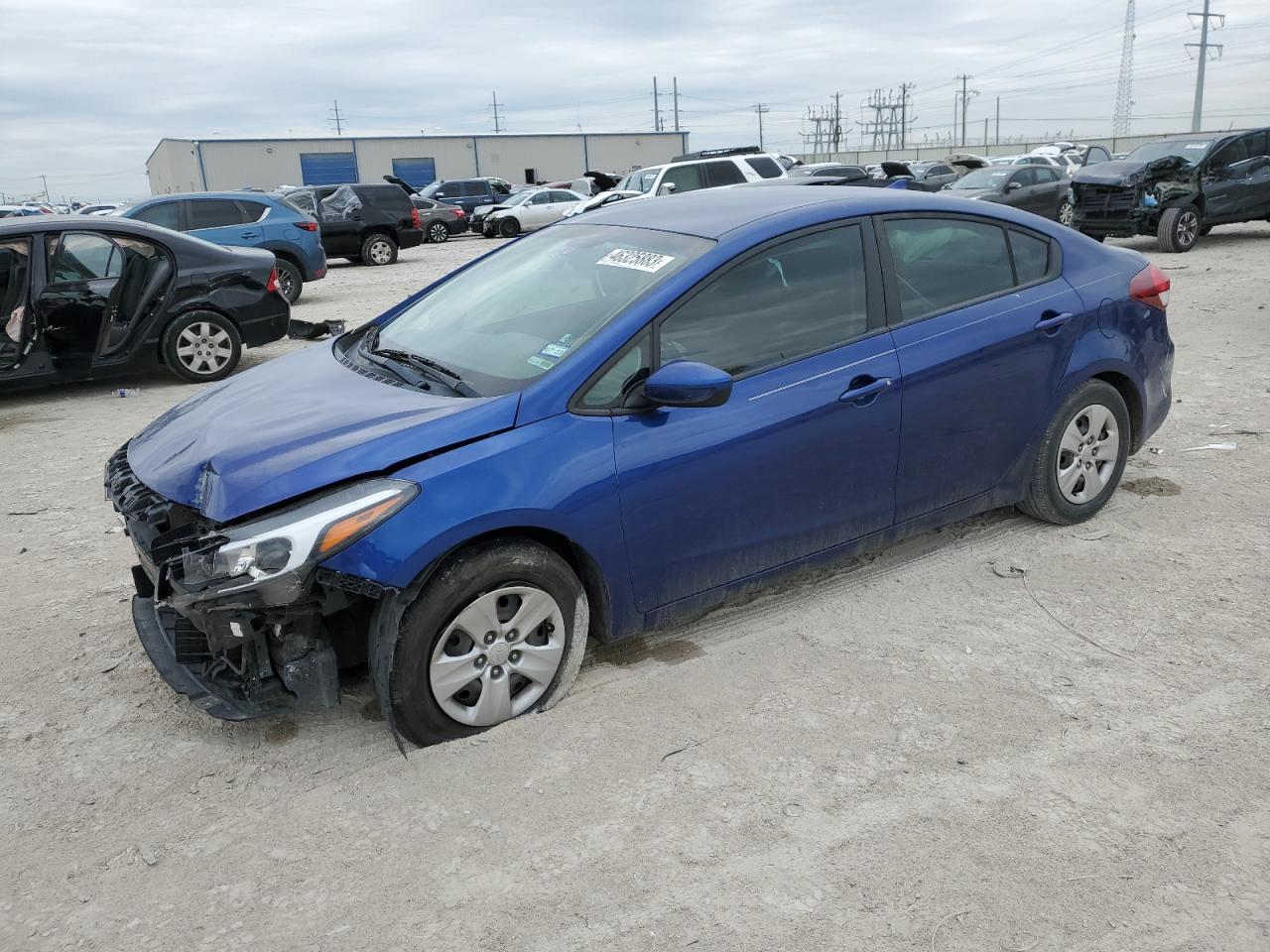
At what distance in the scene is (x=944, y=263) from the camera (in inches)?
165

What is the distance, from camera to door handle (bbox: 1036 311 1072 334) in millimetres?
4336

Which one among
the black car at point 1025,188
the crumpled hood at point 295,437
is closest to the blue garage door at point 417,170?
the black car at point 1025,188

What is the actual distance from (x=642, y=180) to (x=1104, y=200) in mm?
9000

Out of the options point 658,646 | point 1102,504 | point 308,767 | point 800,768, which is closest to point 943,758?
point 800,768

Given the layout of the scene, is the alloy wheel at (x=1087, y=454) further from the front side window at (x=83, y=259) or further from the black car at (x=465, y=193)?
the black car at (x=465, y=193)

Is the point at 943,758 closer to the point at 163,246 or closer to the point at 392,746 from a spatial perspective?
the point at 392,746

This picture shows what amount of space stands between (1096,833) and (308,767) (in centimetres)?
229

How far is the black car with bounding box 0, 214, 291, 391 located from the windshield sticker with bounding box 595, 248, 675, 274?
6.07 metres

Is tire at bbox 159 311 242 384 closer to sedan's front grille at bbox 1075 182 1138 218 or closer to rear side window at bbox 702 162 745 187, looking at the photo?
rear side window at bbox 702 162 745 187

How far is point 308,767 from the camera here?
3.16 m

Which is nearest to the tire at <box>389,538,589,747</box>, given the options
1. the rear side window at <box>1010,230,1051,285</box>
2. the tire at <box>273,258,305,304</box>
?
the rear side window at <box>1010,230,1051,285</box>

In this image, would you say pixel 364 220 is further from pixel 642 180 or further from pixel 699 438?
pixel 699 438

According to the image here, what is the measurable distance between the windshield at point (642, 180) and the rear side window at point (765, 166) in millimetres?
1867

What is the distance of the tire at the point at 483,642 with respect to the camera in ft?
9.85
